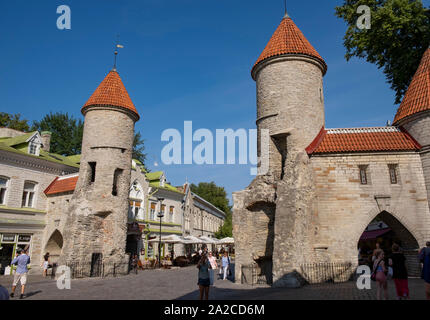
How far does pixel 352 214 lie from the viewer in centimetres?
→ 1420

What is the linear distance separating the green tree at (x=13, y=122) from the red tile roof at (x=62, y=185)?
1247 cm

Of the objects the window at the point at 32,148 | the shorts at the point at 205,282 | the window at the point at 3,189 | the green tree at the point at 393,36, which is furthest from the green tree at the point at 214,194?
the shorts at the point at 205,282

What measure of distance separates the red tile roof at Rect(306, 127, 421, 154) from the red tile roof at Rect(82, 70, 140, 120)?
42.0ft

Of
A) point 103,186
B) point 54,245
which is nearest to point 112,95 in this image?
point 103,186

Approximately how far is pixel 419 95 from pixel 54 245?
2584cm

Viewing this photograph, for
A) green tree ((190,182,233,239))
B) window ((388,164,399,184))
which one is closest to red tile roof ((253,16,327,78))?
window ((388,164,399,184))

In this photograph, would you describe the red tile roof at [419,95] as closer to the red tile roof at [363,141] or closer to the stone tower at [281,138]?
the red tile roof at [363,141]

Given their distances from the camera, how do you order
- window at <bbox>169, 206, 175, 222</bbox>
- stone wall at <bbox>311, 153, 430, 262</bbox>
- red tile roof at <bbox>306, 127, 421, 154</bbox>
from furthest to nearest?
window at <bbox>169, 206, 175, 222</bbox> < red tile roof at <bbox>306, 127, 421, 154</bbox> < stone wall at <bbox>311, 153, 430, 262</bbox>

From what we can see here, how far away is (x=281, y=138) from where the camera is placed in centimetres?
1658

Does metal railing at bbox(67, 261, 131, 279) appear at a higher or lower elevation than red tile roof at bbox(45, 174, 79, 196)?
lower

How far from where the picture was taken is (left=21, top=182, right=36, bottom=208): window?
22.4 meters

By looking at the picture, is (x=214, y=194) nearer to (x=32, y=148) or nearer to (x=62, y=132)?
(x=62, y=132)

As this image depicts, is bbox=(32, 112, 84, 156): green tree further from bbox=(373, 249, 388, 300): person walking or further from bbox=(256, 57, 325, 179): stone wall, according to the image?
bbox=(373, 249, 388, 300): person walking

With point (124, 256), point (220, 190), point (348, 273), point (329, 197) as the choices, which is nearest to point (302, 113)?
point (329, 197)
